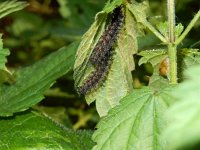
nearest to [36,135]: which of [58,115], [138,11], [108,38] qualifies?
[108,38]

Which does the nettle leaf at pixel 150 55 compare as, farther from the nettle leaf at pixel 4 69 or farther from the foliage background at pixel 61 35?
the foliage background at pixel 61 35

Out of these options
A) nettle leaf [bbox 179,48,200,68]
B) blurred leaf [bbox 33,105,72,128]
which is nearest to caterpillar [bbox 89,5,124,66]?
nettle leaf [bbox 179,48,200,68]

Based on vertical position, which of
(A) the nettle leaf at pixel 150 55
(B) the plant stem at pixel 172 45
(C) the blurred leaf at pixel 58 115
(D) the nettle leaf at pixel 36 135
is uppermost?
(B) the plant stem at pixel 172 45

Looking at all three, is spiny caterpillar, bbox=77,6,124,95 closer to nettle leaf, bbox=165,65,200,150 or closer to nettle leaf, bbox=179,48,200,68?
nettle leaf, bbox=179,48,200,68

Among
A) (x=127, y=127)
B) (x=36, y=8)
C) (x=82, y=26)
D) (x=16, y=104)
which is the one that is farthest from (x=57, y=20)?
(x=127, y=127)

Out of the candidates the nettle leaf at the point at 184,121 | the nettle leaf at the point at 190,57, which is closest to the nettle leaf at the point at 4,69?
the nettle leaf at the point at 190,57

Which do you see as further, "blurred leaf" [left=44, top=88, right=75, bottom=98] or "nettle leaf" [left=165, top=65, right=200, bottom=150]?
"blurred leaf" [left=44, top=88, right=75, bottom=98]
